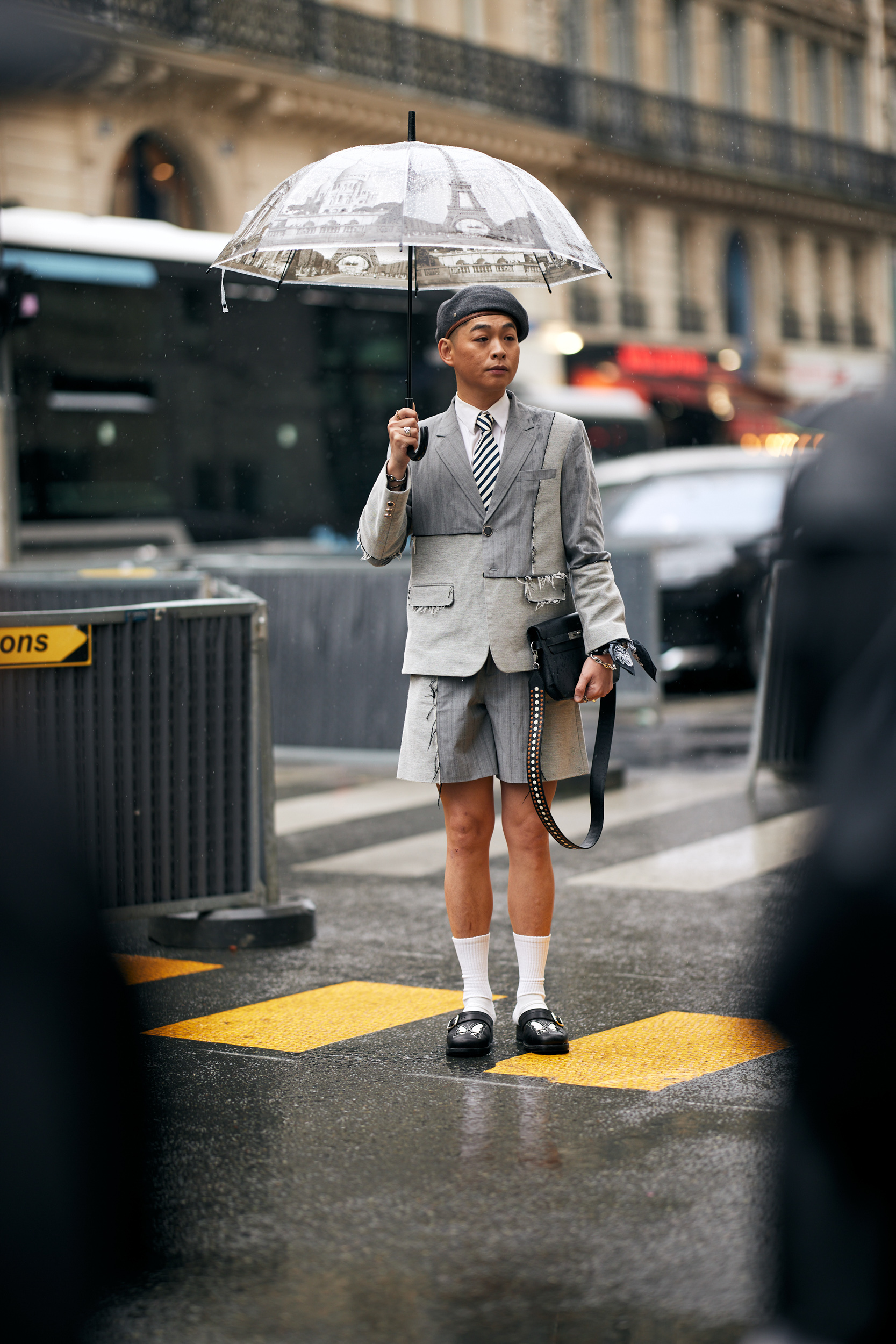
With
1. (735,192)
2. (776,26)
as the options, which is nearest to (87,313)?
(776,26)

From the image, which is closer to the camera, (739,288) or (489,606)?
(489,606)

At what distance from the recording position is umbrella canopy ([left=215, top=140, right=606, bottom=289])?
446 cm

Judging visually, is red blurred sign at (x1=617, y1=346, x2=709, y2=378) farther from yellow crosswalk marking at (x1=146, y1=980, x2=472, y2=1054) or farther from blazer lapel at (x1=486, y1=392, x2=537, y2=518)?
blazer lapel at (x1=486, y1=392, x2=537, y2=518)

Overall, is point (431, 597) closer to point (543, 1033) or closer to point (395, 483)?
point (395, 483)

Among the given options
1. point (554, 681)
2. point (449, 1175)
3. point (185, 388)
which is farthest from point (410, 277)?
point (185, 388)

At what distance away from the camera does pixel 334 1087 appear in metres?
4.37

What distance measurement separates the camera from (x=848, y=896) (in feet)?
5.93

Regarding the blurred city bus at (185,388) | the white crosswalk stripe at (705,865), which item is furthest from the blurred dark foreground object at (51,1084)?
the blurred city bus at (185,388)

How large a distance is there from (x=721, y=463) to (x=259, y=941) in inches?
364

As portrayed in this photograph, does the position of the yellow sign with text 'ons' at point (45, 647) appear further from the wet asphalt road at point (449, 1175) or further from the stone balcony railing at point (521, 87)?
the stone balcony railing at point (521, 87)

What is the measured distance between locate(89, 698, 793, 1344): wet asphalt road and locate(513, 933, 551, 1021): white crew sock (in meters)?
0.14

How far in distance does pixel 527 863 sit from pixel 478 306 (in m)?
1.39

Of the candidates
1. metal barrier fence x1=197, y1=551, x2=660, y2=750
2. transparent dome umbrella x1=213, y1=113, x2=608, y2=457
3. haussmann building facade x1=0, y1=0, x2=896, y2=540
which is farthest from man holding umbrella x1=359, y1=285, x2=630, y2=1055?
metal barrier fence x1=197, y1=551, x2=660, y2=750

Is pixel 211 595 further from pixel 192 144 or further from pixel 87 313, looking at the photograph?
pixel 192 144
